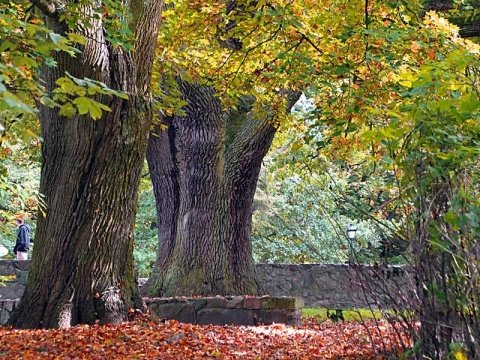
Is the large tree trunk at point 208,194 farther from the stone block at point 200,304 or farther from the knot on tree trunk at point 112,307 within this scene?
the knot on tree trunk at point 112,307

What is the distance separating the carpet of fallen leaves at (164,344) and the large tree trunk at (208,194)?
3.27 metres

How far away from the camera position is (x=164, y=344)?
5891 millimetres

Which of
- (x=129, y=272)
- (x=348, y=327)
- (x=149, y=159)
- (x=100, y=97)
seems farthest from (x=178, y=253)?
(x=100, y=97)

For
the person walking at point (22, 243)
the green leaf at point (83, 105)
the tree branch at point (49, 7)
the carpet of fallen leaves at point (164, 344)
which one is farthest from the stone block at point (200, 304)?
the person walking at point (22, 243)

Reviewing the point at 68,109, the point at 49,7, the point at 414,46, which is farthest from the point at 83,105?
the point at 414,46

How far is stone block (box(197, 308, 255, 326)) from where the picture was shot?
8.52 meters

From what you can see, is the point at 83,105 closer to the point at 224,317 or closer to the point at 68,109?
the point at 68,109

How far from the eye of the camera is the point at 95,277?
256 inches

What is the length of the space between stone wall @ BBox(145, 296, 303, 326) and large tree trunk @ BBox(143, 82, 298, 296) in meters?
1.44

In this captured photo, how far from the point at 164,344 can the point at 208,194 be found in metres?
4.94

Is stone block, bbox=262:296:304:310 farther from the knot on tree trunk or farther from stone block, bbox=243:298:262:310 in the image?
the knot on tree trunk

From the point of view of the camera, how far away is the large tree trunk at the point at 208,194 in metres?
10.4

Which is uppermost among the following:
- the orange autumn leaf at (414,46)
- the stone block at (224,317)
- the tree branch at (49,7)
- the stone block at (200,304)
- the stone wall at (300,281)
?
the orange autumn leaf at (414,46)

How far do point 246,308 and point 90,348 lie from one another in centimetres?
333
